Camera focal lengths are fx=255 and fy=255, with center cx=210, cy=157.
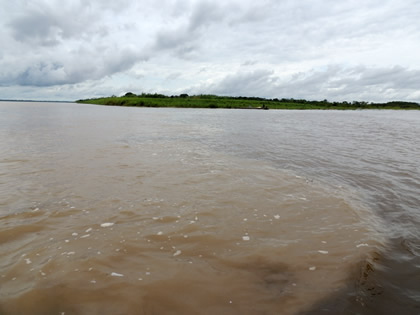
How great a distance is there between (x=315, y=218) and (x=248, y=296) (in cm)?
279

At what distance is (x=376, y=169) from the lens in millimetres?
9211

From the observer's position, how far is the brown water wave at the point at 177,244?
10.1ft

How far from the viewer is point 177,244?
4.23m

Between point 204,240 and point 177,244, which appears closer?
point 177,244

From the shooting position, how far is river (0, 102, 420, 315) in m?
3.08

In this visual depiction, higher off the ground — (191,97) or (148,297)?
(191,97)

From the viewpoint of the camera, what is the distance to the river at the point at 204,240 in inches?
121

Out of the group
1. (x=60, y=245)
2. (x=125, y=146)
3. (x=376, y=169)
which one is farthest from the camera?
(x=125, y=146)

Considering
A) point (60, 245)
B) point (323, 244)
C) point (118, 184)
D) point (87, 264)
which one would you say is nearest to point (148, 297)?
point (87, 264)

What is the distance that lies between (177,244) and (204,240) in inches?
18.2

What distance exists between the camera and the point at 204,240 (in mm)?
4352

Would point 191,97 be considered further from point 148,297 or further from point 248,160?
point 148,297

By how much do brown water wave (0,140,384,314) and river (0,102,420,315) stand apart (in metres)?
0.02

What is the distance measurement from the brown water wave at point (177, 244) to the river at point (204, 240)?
0.07ft
